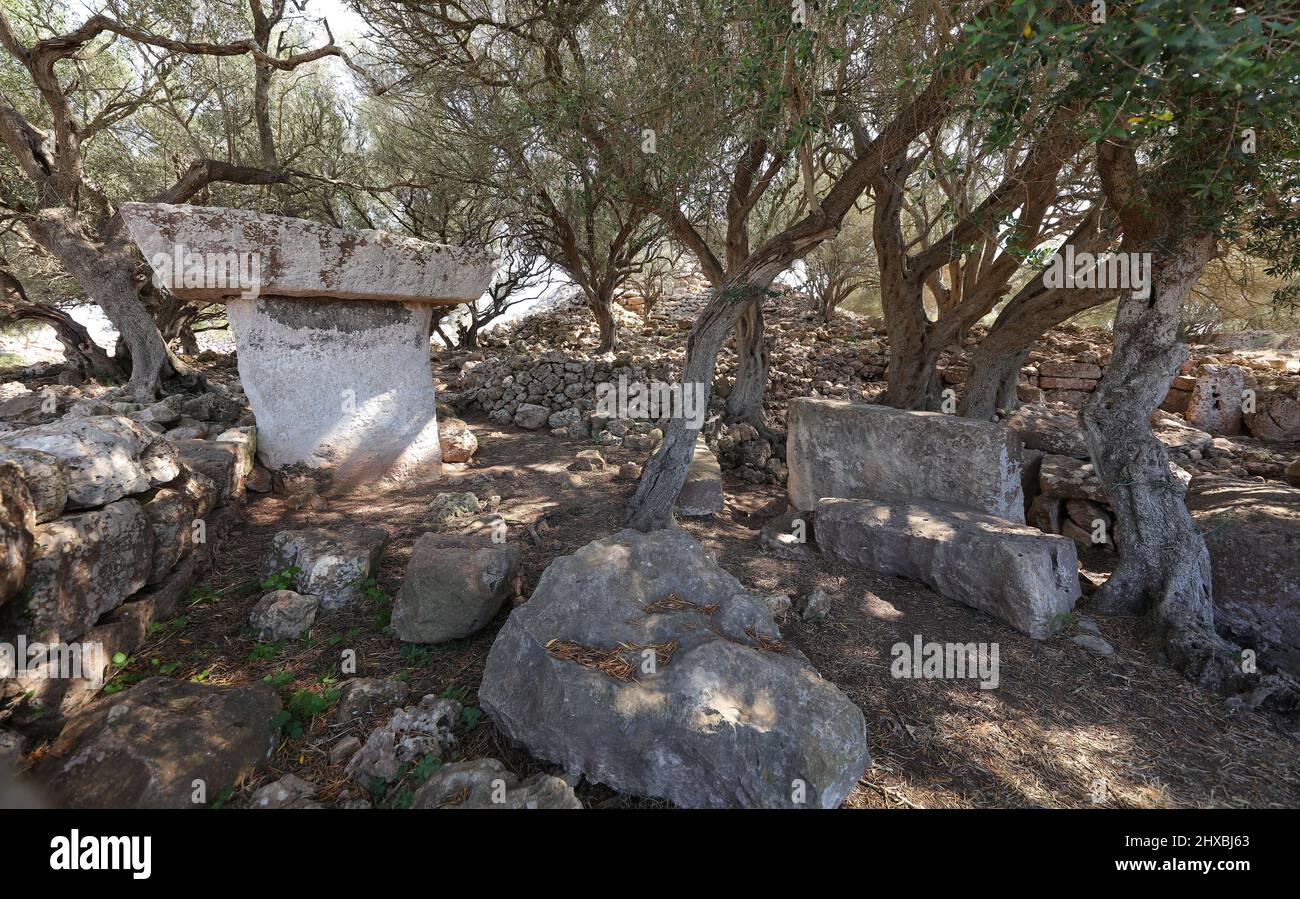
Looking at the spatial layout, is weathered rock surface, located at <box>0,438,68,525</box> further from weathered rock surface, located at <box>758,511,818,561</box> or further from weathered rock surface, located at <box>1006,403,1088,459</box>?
weathered rock surface, located at <box>1006,403,1088,459</box>

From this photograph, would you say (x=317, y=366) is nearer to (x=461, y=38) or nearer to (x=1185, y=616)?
(x=461, y=38)

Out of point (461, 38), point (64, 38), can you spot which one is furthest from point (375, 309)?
point (64, 38)

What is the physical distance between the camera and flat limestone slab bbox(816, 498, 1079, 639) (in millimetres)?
2883

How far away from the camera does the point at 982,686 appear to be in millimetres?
2484

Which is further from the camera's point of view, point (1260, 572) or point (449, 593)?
point (1260, 572)

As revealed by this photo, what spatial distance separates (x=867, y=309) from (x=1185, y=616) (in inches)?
500

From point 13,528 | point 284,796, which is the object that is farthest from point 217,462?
point 284,796

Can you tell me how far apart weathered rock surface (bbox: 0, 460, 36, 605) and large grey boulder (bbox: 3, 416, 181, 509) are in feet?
0.97

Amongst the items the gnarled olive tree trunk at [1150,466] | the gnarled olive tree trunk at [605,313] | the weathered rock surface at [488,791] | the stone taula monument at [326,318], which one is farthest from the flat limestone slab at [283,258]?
the gnarled olive tree trunk at [605,313]

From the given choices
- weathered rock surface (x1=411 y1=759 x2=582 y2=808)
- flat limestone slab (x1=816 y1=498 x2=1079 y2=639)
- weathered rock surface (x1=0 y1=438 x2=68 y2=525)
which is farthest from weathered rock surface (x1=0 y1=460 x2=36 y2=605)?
flat limestone slab (x1=816 y1=498 x2=1079 y2=639)

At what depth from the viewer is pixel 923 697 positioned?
239 centimetres

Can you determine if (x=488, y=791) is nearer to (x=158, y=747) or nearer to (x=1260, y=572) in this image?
(x=158, y=747)

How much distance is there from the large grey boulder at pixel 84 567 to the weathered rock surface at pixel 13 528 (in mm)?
66

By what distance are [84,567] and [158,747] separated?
3.13ft
